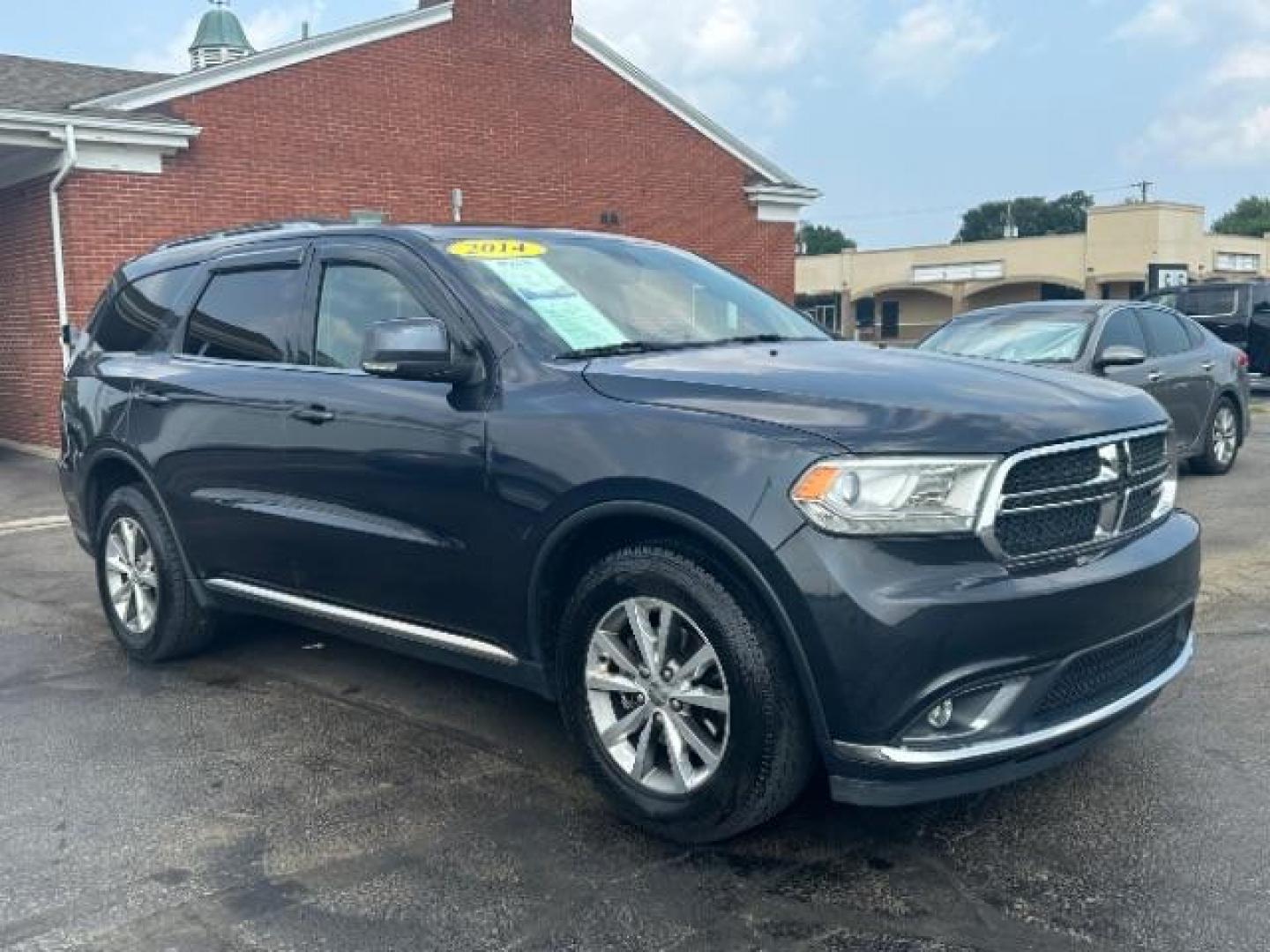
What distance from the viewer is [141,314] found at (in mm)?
5785

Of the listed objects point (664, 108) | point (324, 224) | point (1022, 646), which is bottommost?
point (1022, 646)

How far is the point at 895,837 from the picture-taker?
3.57 meters

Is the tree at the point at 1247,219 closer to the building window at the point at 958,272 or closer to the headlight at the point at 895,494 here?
the building window at the point at 958,272

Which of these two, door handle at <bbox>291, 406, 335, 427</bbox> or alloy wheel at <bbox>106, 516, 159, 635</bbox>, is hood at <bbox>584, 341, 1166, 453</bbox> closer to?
door handle at <bbox>291, 406, 335, 427</bbox>

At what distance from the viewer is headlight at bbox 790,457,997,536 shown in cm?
312

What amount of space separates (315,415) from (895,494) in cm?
228

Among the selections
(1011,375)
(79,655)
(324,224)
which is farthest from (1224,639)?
(79,655)

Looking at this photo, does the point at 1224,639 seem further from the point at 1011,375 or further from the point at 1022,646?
the point at 1022,646

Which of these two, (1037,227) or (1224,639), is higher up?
(1037,227)

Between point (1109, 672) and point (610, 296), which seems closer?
point (1109, 672)

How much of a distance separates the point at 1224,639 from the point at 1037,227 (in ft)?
342

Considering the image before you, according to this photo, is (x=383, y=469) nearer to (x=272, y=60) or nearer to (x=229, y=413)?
(x=229, y=413)

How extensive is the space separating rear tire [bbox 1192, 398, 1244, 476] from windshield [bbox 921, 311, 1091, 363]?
196 centimetres

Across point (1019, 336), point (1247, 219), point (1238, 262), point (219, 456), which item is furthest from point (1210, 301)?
point (1247, 219)
